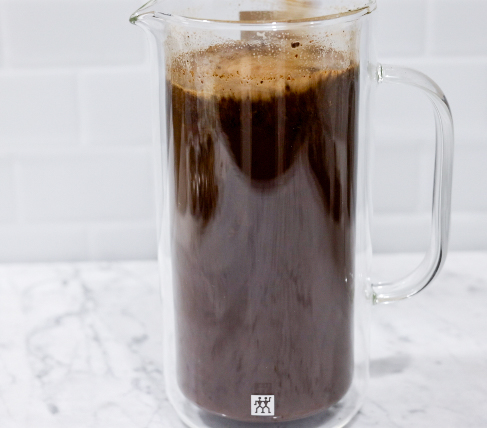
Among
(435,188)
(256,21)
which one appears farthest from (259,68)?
(435,188)

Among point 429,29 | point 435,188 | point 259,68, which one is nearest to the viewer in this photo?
point 259,68

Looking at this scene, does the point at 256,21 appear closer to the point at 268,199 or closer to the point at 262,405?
the point at 268,199

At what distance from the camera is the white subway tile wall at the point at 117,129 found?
2.76 feet

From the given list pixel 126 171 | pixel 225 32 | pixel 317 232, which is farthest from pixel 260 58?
pixel 126 171

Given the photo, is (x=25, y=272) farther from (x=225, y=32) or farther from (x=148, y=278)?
(x=225, y=32)

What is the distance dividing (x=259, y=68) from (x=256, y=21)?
0.03 metres

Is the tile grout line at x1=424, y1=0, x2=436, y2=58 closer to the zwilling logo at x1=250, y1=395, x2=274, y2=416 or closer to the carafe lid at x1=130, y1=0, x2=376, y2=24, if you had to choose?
the carafe lid at x1=130, y1=0, x2=376, y2=24

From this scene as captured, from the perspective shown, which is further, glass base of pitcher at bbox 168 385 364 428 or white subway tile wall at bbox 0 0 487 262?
white subway tile wall at bbox 0 0 487 262

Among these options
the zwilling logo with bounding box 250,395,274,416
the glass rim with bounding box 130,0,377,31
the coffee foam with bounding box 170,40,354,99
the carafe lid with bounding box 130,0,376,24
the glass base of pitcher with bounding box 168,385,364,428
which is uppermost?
the carafe lid with bounding box 130,0,376,24

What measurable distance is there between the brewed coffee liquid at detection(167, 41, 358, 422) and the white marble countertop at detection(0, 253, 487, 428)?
7 centimetres

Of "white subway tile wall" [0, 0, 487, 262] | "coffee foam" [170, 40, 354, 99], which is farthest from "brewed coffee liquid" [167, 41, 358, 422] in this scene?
"white subway tile wall" [0, 0, 487, 262]

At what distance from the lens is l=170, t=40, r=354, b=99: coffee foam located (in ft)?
1.57

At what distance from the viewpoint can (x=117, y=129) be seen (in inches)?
34.8

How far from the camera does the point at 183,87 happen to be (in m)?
0.51
